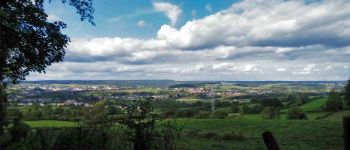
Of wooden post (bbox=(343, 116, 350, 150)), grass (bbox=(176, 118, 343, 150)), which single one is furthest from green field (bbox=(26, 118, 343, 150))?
wooden post (bbox=(343, 116, 350, 150))

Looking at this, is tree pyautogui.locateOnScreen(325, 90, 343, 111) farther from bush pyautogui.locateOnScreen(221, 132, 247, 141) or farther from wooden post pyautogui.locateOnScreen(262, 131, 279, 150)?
wooden post pyautogui.locateOnScreen(262, 131, 279, 150)

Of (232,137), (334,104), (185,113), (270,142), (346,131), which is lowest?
(185,113)

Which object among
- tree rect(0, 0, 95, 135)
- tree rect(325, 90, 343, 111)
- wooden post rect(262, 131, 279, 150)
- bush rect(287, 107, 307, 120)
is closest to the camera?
wooden post rect(262, 131, 279, 150)

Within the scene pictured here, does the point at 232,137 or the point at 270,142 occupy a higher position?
the point at 270,142

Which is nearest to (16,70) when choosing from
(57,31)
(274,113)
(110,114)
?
(57,31)

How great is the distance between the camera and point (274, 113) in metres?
99.3

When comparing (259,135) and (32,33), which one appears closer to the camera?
(32,33)

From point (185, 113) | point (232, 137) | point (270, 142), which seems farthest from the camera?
point (185, 113)

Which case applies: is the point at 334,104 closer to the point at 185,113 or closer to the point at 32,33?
the point at 185,113

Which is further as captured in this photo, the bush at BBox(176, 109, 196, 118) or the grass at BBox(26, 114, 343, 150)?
the bush at BBox(176, 109, 196, 118)

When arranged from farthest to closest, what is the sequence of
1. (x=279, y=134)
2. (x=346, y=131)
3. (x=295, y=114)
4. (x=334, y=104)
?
1. (x=334, y=104)
2. (x=295, y=114)
3. (x=279, y=134)
4. (x=346, y=131)

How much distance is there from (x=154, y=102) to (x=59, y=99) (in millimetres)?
116544

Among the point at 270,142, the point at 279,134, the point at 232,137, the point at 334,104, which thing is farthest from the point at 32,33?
the point at 334,104

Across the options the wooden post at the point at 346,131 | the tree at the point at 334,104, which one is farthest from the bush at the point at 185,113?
the wooden post at the point at 346,131
